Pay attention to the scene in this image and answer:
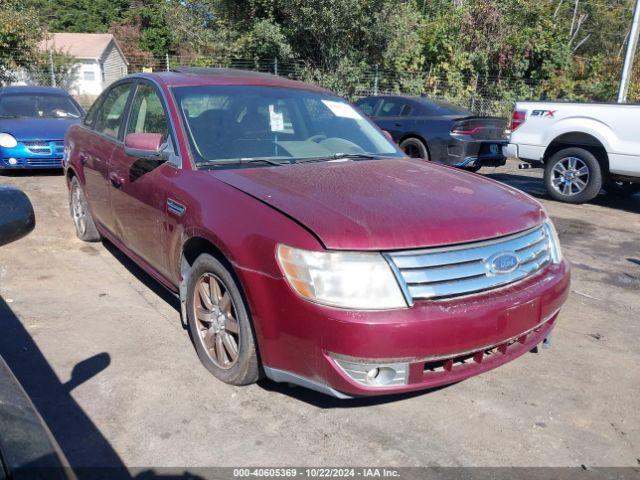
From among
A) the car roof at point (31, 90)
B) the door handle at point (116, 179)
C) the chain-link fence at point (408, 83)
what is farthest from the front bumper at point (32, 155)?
the chain-link fence at point (408, 83)

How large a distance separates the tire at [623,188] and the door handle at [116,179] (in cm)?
746

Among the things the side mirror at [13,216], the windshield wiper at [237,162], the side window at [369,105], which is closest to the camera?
the side mirror at [13,216]

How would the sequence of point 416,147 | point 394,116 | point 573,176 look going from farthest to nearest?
point 394,116
point 416,147
point 573,176

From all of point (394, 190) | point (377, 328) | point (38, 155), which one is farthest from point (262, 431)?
point (38, 155)

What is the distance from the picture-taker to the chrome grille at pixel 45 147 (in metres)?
8.63

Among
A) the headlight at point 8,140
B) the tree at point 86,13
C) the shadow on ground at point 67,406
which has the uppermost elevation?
the tree at point 86,13

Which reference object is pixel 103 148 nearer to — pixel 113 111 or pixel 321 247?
pixel 113 111

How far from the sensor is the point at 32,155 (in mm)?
8633

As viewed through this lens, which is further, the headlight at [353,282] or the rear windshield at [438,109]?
the rear windshield at [438,109]

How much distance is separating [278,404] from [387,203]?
1.21m

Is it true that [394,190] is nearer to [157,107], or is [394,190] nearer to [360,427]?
[360,427]

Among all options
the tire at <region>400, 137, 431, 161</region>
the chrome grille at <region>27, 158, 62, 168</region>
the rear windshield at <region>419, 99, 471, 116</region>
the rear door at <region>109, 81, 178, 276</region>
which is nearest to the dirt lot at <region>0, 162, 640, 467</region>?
the rear door at <region>109, 81, 178, 276</region>

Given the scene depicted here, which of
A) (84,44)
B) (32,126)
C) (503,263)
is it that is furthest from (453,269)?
(84,44)

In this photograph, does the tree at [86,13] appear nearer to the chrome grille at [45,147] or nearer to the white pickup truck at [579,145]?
the chrome grille at [45,147]
